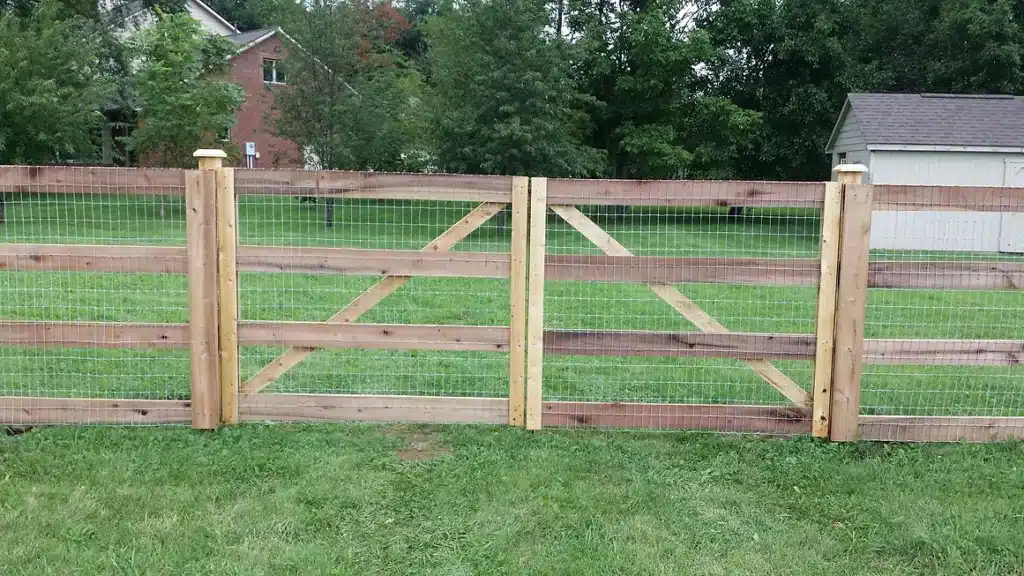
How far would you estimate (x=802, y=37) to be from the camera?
27922 millimetres

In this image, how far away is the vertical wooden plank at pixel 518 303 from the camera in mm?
4801

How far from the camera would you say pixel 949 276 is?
15.8 ft

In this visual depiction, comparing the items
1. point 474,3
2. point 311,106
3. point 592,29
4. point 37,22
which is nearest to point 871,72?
point 592,29

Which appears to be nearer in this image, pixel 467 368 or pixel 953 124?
pixel 467 368

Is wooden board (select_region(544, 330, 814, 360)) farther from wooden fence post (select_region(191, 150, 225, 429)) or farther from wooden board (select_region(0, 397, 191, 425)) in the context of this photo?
wooden board (select_region(0, 397, 191, 425))

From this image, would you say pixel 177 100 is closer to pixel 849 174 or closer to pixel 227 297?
pixel 227 297

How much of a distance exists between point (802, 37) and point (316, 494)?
27888mm

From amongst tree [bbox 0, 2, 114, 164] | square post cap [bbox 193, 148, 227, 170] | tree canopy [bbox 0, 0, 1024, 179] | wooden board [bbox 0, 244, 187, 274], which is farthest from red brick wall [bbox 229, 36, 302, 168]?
square post cap [bbox 193, 148, 227, 170]

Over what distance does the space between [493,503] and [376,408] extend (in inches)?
48.4

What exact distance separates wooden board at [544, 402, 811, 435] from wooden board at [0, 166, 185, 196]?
262 cm

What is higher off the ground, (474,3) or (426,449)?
(474,3)

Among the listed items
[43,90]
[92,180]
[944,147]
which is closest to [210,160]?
[92,180]

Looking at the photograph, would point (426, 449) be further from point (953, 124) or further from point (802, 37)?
point (802, 37)

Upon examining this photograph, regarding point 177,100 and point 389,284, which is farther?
point 177,100
